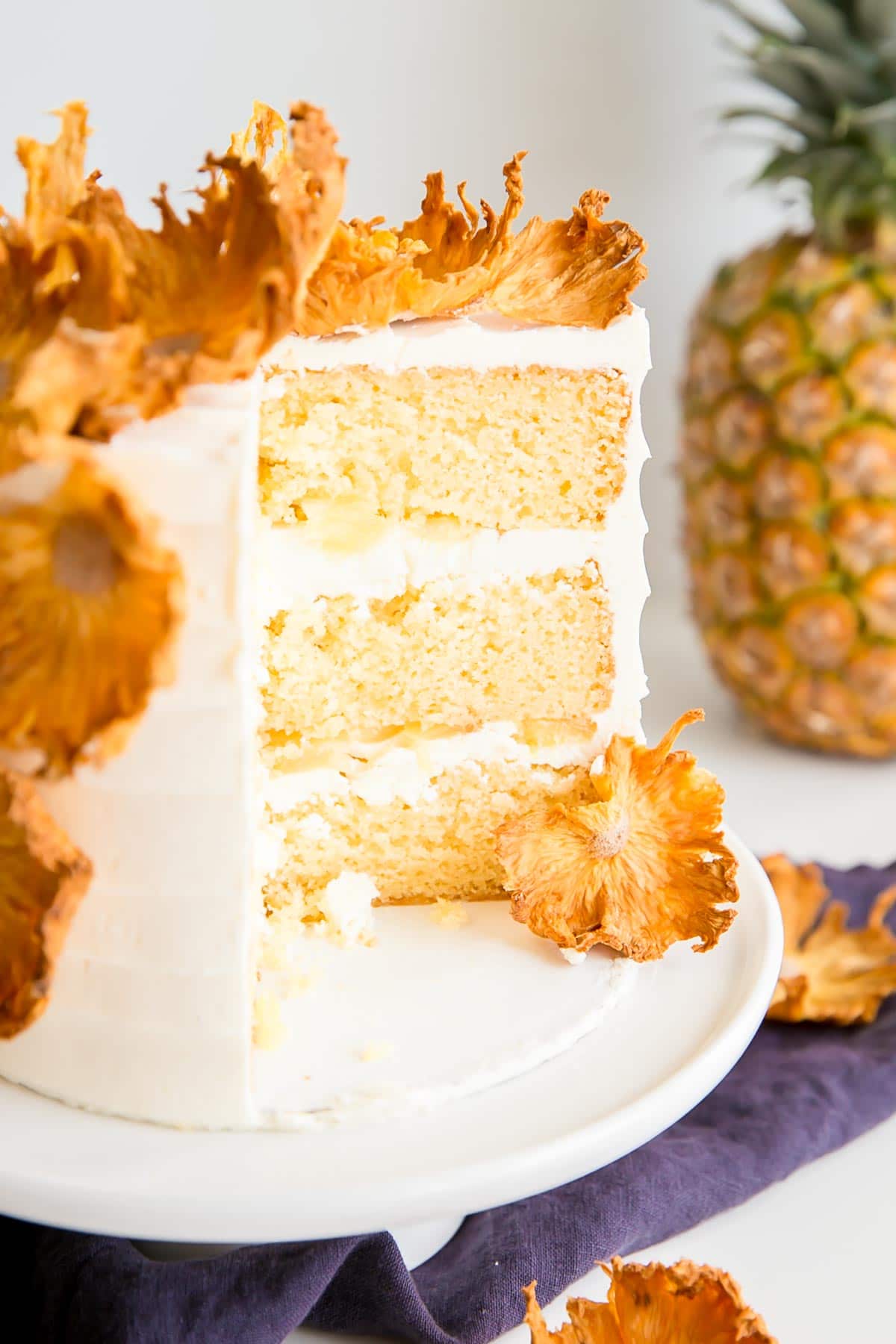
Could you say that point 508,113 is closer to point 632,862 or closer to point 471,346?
point 471,346

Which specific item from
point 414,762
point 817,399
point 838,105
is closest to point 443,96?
point 838,105

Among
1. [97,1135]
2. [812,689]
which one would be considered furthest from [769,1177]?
[812,689]

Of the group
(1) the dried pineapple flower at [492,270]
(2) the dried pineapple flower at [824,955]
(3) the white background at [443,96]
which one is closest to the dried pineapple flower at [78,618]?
(1) the dried pineapple flower at [492,270]

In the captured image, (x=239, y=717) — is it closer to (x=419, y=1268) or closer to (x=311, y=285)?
(x=311, y=285)

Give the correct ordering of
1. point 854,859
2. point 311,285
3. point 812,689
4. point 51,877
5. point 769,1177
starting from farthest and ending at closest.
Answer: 1. point 812,689
2. point 854,859
3. point 769,1177
4. point 311,285
5. point 51,877

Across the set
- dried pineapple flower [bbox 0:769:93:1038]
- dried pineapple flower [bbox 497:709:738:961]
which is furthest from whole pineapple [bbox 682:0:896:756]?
dried pineapple flower [bbox 0:769:93:1038]

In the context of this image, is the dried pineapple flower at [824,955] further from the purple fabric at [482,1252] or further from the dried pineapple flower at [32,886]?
the dried pineapple flower at [32,886]
